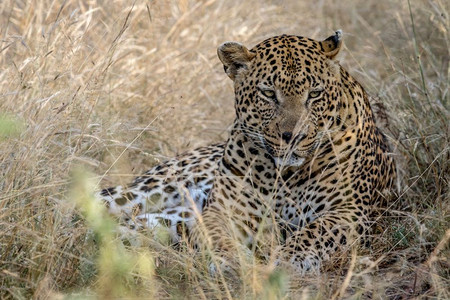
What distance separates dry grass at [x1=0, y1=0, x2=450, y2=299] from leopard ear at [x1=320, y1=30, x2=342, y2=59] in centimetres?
46

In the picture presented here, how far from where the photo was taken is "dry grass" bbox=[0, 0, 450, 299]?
5.01 meters

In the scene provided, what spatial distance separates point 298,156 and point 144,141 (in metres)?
2.37

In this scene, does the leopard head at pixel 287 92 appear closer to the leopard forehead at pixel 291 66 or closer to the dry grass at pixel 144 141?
the leopard forehead at pixel 291 66

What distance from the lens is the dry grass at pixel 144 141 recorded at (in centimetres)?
501

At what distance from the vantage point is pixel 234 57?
21.3ft

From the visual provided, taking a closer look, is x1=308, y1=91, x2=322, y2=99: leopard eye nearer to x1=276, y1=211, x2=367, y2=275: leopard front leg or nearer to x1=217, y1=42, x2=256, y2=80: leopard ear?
x1=217, y1=42, x2=256, y2=80: leopard ear

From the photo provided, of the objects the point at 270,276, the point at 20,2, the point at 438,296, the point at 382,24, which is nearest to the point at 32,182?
the point at 270,276

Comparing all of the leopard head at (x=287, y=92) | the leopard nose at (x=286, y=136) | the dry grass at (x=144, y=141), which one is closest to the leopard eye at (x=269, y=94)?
the leopard head at (x=287, y=92)

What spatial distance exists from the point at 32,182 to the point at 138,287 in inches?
36.0

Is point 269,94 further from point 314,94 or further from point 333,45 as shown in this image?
point 333,45

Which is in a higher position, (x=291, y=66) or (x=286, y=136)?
(x=291, y=66)

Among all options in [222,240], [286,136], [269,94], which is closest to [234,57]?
[269,94]

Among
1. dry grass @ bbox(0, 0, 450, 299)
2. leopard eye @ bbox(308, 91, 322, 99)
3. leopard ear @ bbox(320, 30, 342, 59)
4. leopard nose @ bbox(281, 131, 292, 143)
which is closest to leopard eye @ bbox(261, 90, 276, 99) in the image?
leopard eye @ bbox(308, 91, 322, 99)

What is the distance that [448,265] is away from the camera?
17.2ft
